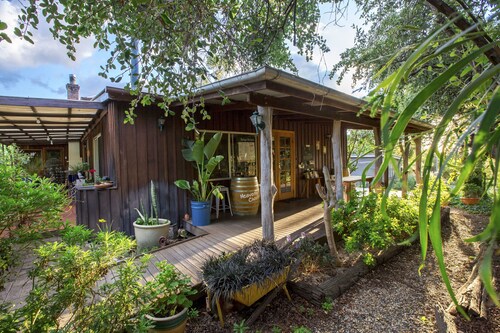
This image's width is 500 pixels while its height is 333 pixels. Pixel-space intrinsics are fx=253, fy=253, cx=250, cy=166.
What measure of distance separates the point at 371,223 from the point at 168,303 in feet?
9.28

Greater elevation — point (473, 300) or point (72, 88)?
point (72, 88)

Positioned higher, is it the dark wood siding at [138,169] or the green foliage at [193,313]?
the dark wood siding at [138,169]

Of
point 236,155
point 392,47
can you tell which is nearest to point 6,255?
point 236,155

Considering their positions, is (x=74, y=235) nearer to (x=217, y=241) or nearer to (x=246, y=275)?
(x=246, y=275)

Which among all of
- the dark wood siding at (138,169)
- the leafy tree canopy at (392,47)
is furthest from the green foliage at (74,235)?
the leafy tree canopy at (392,47)

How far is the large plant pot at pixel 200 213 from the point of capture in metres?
4.80

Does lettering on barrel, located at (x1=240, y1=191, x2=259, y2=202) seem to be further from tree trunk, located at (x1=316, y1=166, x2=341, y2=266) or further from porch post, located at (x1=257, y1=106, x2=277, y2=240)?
tree trunk, located at (x1=316, y1=166, x2=341, y2=266)

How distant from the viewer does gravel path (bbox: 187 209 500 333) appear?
2512 millimetres

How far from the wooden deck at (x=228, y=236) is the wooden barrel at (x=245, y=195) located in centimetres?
19

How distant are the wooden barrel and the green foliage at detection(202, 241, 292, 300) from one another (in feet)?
7.72

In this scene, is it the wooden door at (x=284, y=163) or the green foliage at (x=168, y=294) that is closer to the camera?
the green foliage at (x=168, y=294)

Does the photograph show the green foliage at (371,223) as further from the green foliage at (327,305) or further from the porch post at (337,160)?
the porch post at (337,160)

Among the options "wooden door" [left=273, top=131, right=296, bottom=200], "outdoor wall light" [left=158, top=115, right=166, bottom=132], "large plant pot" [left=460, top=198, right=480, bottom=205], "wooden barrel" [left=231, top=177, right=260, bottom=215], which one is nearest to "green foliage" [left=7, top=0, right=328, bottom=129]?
"outdoor wall light" [left=158, top=115, right=166, bottom=132]

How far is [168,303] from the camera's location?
222cm
